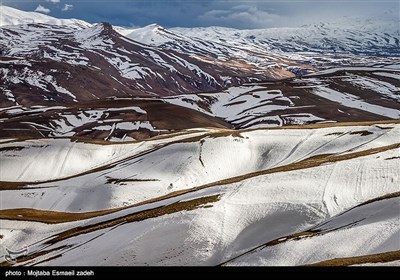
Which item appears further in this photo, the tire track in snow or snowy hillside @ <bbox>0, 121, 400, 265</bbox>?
the tire track in snow

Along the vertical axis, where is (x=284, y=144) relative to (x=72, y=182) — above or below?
above

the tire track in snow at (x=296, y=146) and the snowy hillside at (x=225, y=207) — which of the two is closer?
the snowy hillside at (x=225, y=207)

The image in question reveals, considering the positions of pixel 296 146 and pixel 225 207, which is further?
pixel 296 146

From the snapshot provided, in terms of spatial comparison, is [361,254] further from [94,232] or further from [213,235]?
[94,232]

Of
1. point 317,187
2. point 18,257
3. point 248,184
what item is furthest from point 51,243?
point 317,187

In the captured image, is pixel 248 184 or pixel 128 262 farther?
pixel 248 184

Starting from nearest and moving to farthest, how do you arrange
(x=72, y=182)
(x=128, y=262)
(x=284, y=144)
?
(x=128, y=262) → (x=72, y=182) → (x=284, y=144)

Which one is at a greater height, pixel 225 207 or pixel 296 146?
pixel 225 207
